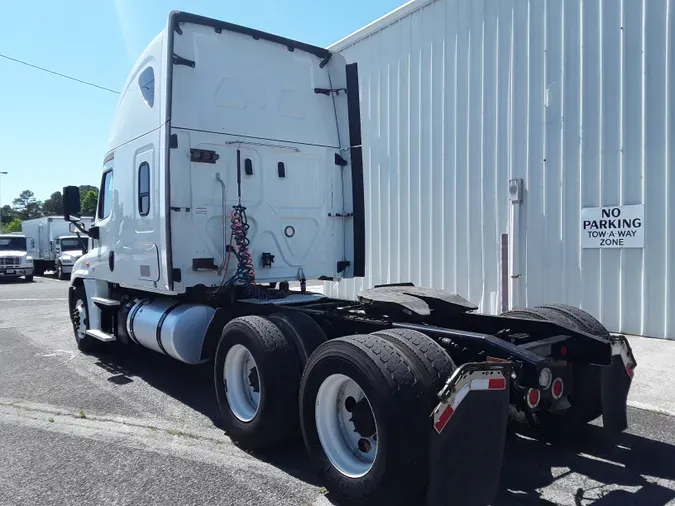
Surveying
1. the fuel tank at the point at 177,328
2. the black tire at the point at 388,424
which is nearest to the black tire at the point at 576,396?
the black tire at the point at 388,424

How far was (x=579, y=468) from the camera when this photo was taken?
423 centimetres

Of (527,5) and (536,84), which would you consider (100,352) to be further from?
(527,5)

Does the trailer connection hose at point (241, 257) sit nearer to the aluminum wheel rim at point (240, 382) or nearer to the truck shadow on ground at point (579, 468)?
the aluminum wheel rim at point (240, 382)

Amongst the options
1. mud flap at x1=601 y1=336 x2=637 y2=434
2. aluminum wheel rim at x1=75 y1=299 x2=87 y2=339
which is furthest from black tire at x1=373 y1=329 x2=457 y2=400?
aluminum wheel rim at x1=75 y1=299 x2=87 y2=339

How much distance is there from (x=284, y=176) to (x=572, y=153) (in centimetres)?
500

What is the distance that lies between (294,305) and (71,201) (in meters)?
4.09

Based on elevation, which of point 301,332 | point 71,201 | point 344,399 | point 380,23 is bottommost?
point 344,399

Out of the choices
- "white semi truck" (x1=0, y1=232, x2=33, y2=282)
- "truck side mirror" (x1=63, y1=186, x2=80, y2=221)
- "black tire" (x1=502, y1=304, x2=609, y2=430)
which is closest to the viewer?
"black tire" (x1=502, y1=304, x2=609, y2=430)

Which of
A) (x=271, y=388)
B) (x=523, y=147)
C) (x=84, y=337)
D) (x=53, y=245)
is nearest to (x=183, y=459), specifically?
(x=271, y=388)

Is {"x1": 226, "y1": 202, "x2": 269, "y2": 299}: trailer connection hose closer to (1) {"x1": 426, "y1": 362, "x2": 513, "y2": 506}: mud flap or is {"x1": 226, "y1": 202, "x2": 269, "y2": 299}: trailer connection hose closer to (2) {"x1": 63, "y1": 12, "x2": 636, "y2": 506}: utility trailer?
(2) {"x1": 63, "y1": 12, "x2": 636, "y2": 506}: utility trailer

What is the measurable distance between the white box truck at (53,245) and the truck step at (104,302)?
2041 cm

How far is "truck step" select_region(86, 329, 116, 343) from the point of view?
7.56m

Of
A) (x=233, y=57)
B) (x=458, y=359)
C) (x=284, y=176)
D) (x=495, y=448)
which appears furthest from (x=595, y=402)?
(x=233, y=57)

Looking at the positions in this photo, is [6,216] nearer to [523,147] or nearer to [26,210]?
[26,210]
